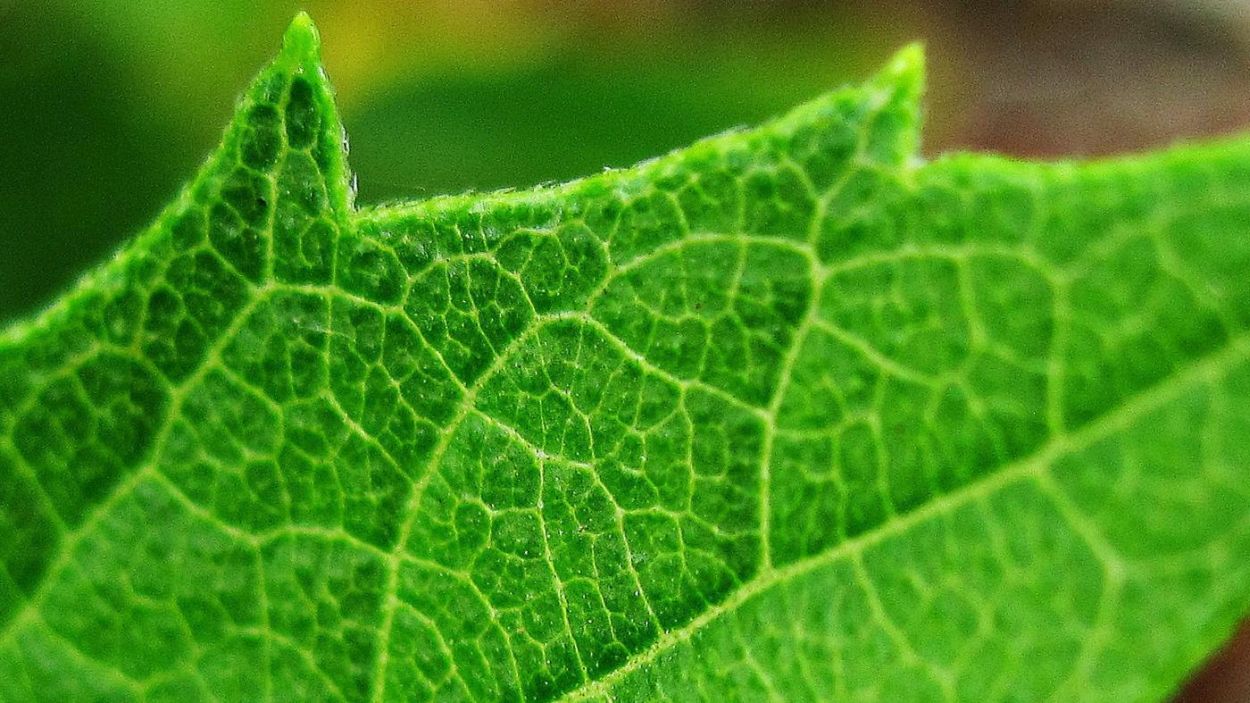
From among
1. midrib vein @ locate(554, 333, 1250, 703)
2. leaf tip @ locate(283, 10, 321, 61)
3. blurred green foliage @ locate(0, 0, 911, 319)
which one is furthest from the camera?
blurred green foliage @ locate(0, 0, 911, 319)

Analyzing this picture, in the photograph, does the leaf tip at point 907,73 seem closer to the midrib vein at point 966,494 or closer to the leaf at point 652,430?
the leaf at point 652,430

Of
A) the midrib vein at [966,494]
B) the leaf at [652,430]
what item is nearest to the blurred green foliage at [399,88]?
the leaf at [652,430]

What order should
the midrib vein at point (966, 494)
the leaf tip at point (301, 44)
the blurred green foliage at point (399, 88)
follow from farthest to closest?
the blurred green foliage at point (399, 88) < the leaf tip at point (301, 44) < the midrib vein at point (966, 494)

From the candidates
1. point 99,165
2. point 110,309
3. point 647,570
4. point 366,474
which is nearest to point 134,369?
point 110,309

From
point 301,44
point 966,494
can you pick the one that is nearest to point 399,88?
point 301,44

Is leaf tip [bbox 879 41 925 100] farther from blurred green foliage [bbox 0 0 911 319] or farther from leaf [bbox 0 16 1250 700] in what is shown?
blurred green foliage [bbox 0 0 911 319]

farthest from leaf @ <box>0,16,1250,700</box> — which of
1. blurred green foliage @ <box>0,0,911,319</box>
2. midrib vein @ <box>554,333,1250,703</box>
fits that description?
blurred green foliage @ <box>0,0,911,319</box>
